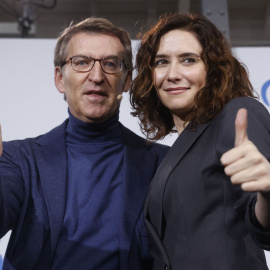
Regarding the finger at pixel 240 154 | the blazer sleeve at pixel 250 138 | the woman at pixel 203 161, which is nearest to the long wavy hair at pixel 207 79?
the woman at pixel 203 161

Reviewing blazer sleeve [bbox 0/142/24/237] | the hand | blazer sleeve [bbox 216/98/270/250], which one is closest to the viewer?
the hand

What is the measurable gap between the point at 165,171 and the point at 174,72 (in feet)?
0.95

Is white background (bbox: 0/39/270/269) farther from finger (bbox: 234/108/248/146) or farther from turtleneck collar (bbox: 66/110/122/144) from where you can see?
finger (bbox: 234/108/248/146)

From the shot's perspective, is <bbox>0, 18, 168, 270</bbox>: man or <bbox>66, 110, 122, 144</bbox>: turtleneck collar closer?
<bbox>0, 18, 168, 270</bbox>: man

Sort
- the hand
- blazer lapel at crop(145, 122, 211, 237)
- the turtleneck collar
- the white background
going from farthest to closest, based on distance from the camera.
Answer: the white background, the turtleneck collar, blazer lapel at crop(145, 122, 211, 237), the hand

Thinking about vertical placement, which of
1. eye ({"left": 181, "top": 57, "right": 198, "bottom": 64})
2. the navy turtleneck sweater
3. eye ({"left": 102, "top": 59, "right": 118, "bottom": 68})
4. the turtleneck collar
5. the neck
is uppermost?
eye ({"left": 181, "top": 57, "right": 198, "bottom": 64})

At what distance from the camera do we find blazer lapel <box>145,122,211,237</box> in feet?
4.03

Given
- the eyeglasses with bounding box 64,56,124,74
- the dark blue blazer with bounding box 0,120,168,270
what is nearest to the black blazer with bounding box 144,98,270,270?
the dark blue blazer with bounding box 0,120,168,270

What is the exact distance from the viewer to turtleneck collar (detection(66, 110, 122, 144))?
1.62 meters

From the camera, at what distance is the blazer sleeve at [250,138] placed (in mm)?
1031

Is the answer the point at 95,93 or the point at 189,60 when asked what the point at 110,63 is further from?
the point at 189,60

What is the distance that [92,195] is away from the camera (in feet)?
4.90

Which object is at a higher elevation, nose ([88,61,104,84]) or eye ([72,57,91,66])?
eye ([72,57,91,66])

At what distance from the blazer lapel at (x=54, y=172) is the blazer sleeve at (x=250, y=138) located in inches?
20.7
